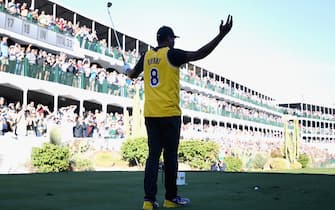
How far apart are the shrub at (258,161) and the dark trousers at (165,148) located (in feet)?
80.0

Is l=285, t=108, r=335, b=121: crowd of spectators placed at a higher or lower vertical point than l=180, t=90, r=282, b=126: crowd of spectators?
higher

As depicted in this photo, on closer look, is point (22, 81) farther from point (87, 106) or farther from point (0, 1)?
point (87, 106)

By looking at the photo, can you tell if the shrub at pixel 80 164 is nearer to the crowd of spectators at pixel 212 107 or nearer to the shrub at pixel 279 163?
the shrub at pixel 279 163

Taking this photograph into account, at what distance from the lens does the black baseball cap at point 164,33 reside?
14.5 feet

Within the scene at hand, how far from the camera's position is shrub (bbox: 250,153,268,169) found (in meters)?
28.3

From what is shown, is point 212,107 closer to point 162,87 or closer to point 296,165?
point 296,165

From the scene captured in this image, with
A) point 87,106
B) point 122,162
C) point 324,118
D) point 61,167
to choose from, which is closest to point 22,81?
point 122,162

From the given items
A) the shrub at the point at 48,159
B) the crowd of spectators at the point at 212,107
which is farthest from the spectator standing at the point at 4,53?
the crowd of spectators at the point at 212,107

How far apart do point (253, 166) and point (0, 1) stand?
17.4 metres

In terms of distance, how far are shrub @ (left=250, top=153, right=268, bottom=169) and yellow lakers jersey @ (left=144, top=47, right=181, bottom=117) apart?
24526mm

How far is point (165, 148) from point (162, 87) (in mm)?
595

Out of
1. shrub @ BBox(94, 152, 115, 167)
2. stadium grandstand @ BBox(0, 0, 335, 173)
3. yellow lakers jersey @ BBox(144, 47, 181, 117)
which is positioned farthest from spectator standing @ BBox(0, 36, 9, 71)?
yellow lakers jersey @ BBox(144, 47, 181, 117)

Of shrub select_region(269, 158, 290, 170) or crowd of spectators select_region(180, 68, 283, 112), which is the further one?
crowd of spectators select_region(180, 68, 283, 112)

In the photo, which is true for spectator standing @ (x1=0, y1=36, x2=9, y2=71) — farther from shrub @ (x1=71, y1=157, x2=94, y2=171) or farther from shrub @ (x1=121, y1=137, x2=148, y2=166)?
shrub @ (x1=121, y1=137, x2=148, y2=166)
